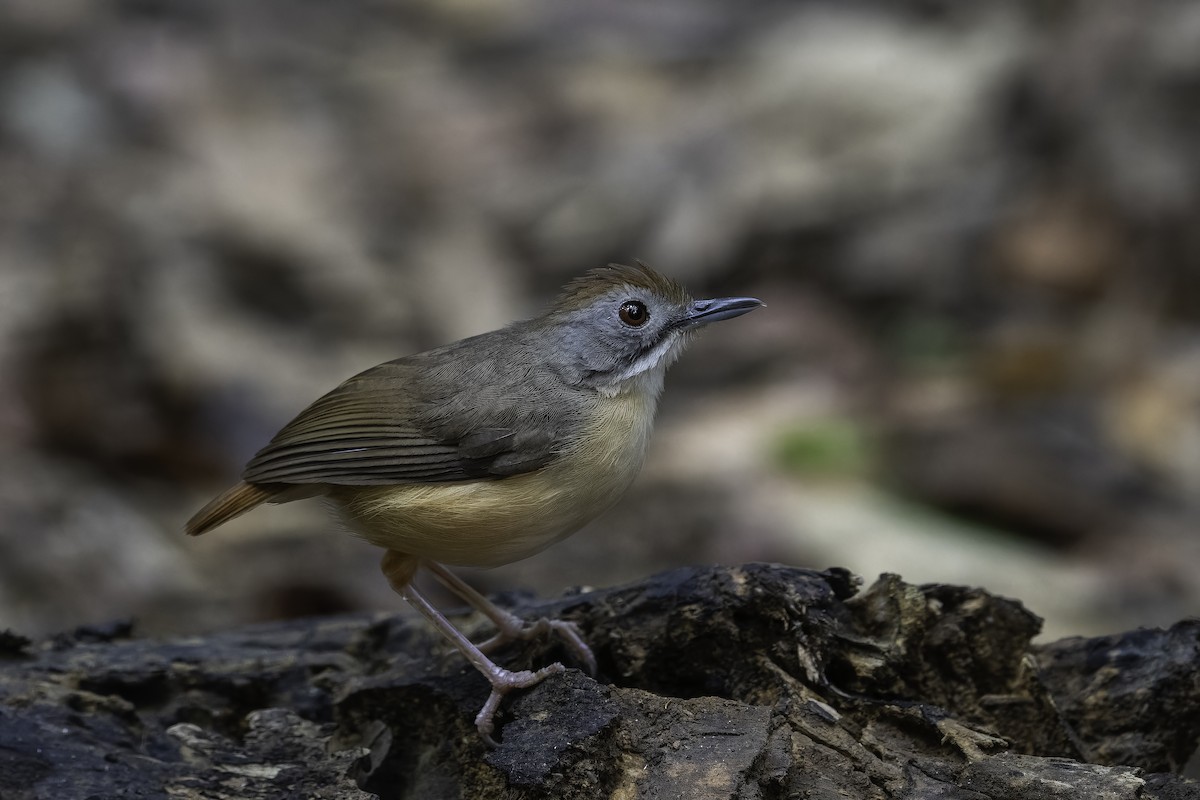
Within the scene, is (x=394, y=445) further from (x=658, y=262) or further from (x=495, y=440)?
(x=658, y=262)

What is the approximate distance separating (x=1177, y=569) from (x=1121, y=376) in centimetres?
193

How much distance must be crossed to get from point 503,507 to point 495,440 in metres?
0.25

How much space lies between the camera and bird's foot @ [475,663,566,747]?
3527 millimetres

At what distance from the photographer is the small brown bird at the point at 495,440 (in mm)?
4102

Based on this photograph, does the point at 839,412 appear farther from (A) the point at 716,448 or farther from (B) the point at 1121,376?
(B) the point at 1121,376

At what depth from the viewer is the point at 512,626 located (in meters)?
4.29

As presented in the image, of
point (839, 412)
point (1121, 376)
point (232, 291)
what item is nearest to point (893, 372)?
point (839, 412)

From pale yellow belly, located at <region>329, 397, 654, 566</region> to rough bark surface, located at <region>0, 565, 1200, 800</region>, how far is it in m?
0.27

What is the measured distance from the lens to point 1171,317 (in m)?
8.85

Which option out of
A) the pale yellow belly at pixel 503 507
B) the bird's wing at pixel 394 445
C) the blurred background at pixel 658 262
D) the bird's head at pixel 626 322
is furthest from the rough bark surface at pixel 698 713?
the blurred background at pixel 658 262

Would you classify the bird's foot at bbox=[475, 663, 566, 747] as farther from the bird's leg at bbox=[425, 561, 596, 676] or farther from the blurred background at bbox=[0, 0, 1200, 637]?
the blurred background at bbox=[0, 0, 1200, 637]

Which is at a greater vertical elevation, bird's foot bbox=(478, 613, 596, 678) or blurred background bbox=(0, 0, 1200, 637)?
blurred background bbox=(0, 0, 1200, 637)

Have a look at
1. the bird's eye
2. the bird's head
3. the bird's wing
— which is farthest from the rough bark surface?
the bird's eye

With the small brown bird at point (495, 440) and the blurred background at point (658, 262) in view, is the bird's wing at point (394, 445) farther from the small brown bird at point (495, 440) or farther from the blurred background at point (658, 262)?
the blurred background at point (658, 262)
